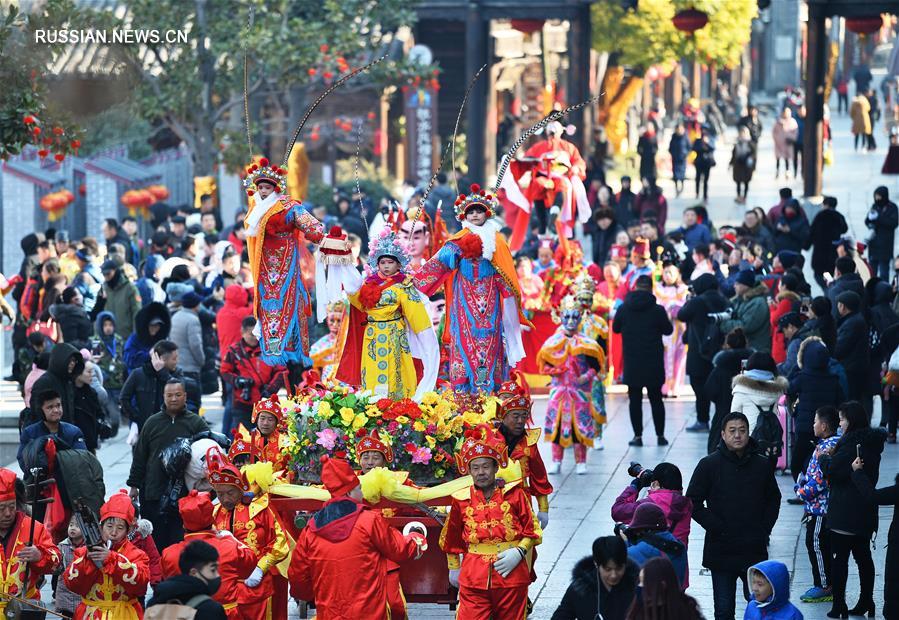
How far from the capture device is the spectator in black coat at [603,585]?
8.95m

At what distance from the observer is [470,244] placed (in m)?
14.3

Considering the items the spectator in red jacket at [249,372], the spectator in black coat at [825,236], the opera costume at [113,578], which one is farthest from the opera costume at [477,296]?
the spectator in black coat at [825,236]

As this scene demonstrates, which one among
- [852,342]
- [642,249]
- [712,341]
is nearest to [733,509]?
[852,342]

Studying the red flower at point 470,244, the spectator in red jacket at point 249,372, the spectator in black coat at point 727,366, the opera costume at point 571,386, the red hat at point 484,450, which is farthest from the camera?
the opera costume at point 571,386

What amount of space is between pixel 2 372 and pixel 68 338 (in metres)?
3.94

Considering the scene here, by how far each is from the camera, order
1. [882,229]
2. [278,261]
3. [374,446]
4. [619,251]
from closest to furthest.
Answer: [374,446] < [278,261] < [619,251] < [882,229]

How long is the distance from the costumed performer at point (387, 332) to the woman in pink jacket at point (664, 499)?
2872 mm

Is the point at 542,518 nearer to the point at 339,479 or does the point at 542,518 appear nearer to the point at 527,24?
the point at 339,479

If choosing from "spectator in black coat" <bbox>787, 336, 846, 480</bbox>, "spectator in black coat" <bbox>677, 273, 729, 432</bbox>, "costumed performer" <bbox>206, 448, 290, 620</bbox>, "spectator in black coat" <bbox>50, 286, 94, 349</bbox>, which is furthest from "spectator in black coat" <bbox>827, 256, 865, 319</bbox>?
"costumed performer" <bbox>206, 448, 290, 620</bbox>

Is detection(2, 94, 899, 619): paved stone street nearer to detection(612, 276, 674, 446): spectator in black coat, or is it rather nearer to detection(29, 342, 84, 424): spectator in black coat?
detection(612, 276, 674, 446): spectator in black coat

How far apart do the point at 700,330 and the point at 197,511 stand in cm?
815

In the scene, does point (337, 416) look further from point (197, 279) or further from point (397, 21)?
point (397, 21)

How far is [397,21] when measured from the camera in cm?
2872
